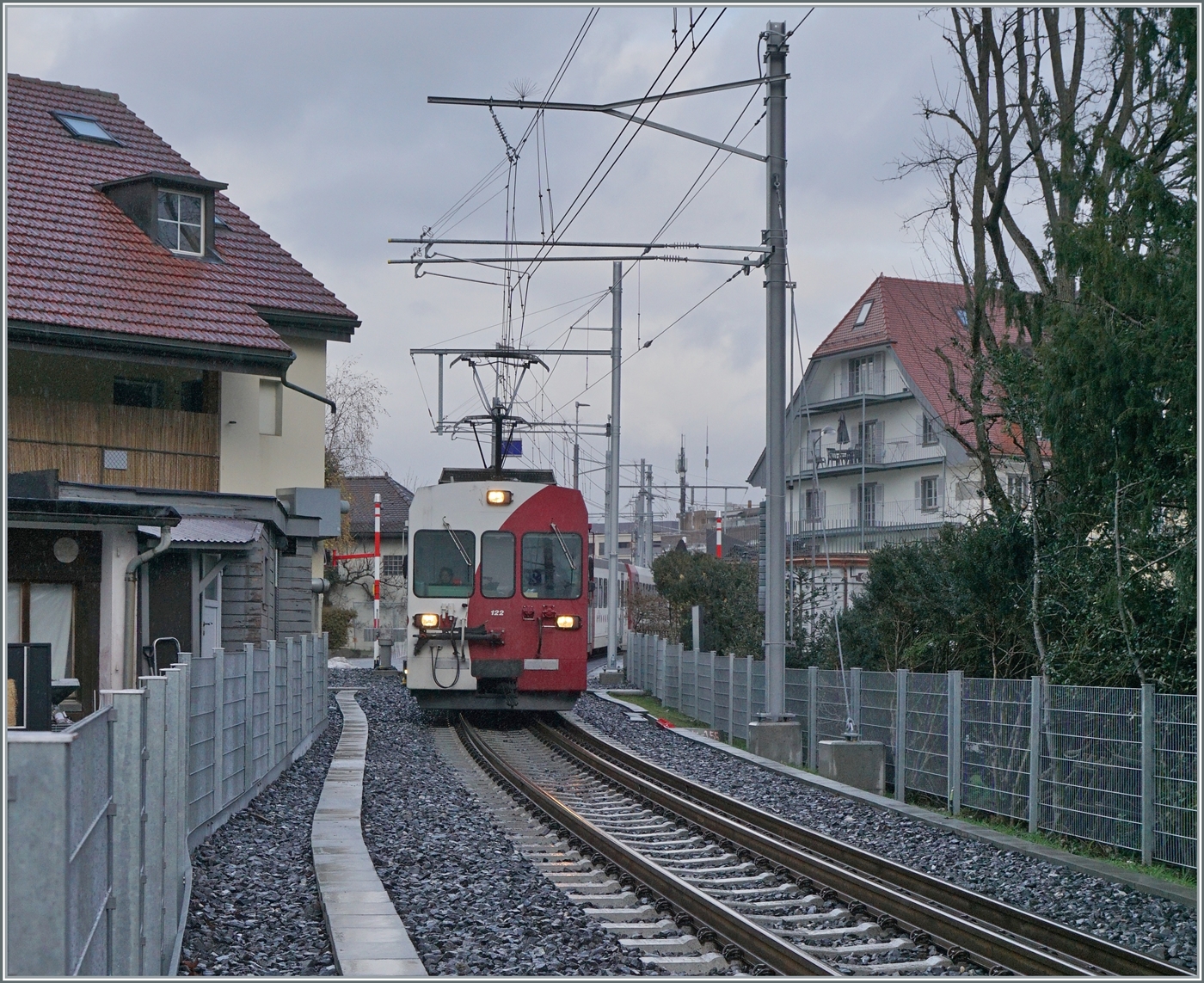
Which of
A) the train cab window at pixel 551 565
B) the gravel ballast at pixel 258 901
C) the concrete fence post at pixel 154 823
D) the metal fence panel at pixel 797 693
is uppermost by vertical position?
the train cab window at pixel 551 565

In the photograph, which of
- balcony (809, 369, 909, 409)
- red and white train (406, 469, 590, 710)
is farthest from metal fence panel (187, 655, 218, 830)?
balcony (809, 369, 909, 409)

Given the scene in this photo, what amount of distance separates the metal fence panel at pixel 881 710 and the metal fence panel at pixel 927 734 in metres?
0.39

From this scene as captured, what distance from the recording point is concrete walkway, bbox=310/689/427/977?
20.7 ft

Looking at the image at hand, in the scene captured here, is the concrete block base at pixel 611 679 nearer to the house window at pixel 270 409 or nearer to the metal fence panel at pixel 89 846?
the house window at pixel 270 409

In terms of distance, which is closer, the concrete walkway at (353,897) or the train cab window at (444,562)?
the concrete walkway at (353,897)

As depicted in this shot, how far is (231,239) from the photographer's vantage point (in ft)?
76.5

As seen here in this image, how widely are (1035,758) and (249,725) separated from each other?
641 centimetres

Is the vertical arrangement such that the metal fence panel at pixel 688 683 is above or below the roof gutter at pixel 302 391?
below

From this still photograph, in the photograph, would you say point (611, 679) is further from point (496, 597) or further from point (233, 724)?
point (233, 724)

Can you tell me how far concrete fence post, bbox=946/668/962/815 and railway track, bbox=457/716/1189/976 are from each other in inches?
83.7

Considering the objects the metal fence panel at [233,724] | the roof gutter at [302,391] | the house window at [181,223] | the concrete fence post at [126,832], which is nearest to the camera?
the concrete fence post at [126,832]

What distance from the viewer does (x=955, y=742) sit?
1272cm

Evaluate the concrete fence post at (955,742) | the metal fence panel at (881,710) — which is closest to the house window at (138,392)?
the metal fence panel at (881,710)

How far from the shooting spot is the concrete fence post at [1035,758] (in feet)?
36.9
